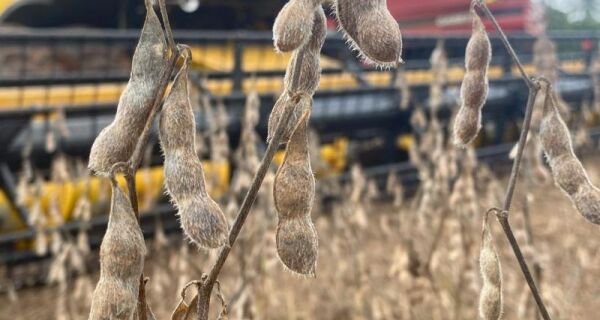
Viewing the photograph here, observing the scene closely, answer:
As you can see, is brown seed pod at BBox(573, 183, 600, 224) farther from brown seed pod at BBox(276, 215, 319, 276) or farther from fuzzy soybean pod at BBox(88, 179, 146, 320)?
fuzzy soybean pod at BBox(88, 179, 146, 320)

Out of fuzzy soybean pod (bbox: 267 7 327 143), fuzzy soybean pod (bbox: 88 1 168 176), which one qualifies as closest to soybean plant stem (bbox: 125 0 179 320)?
fuzzy soybean pod (bbox: 88 1 168 176)

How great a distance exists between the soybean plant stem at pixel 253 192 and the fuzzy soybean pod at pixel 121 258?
62mm

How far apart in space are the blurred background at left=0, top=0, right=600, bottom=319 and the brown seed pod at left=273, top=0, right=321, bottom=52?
1.16 metres

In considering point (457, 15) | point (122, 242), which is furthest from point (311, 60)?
point (457, 15)

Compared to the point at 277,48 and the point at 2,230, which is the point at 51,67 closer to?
Answer: the point at 2,230

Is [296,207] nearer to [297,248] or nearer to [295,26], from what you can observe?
[297,248]

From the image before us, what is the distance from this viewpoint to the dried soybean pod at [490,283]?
0.80 m

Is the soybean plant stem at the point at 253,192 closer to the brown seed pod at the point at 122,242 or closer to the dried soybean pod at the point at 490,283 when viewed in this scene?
A: the brown seed pod at the point at 122,242

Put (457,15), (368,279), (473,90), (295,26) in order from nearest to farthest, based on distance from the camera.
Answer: (295,26)
(473,90)
(368,279)
(457,15)

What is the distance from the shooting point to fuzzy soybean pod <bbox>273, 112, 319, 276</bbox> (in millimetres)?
645

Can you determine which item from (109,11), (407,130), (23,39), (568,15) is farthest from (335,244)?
(568,15)

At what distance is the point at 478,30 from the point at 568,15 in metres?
19.4

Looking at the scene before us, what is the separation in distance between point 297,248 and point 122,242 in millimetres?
160

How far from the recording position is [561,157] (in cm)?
89
